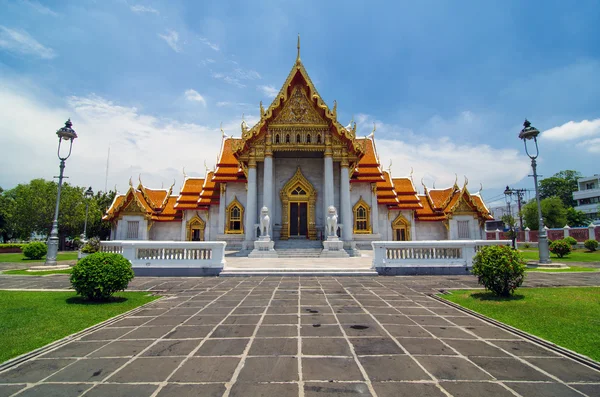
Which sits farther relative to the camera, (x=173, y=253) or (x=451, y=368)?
(x=173, y=253)

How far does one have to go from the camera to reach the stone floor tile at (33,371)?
300cm

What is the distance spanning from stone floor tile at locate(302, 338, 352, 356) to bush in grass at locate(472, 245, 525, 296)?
439 cm

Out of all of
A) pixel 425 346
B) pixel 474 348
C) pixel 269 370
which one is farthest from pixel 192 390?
pixel 474 348

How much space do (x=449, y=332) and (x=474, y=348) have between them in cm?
63

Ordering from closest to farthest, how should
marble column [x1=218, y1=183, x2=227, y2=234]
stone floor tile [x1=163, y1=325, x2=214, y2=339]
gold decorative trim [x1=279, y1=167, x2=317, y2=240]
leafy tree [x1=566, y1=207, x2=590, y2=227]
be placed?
stone floor tile [x1=163, y1=325, x2=214, y2=339] < gold decorative trim [x1=279, y1=167, x2=317, y2=240] < marble column [x1=218, y1=183, x2=227, y2=234] < leafy tree [x1=566, y1=207, x2=590, y2=227]

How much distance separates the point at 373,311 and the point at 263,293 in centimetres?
280

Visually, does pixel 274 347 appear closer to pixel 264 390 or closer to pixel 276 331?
pixel 276 331

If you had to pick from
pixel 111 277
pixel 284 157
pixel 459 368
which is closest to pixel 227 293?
pixel 111 277

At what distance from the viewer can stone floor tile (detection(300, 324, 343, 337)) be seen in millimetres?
4211

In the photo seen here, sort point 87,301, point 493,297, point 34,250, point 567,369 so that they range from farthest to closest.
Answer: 1. point 34,250
2. point 493,297
3. point 87,301
4. point 567,369

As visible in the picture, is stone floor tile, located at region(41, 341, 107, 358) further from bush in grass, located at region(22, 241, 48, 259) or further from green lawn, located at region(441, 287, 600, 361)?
bush in grass, located at region(22, 241, 48, 259)

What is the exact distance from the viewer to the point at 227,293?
7344 millimetres

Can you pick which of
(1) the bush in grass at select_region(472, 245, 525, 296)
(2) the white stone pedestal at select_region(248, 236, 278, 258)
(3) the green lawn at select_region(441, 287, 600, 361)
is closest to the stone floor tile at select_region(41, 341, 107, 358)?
(3) the green lawn at select_region(441, 287, 600, 361)

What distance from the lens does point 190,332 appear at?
435 cm
